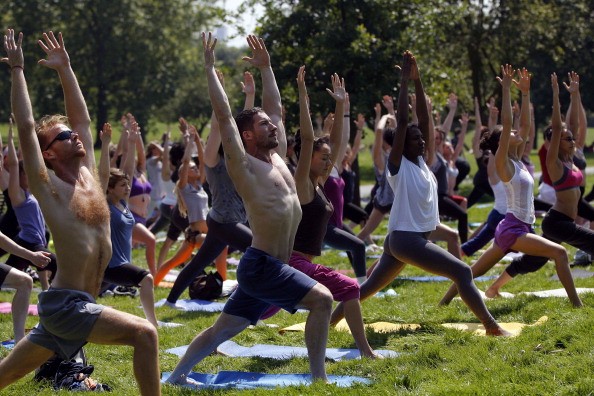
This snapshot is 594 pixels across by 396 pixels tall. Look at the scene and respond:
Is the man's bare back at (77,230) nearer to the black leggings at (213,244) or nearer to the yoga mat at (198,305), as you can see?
the black leggings at (213,244)

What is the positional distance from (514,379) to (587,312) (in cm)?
214

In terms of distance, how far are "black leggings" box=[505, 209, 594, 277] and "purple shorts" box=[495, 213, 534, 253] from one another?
0.55m

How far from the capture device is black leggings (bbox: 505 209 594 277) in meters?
9.64

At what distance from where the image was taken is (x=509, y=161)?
912 centimetres

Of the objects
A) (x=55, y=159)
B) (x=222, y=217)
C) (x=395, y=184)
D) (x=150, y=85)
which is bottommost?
(x=150, y=85)

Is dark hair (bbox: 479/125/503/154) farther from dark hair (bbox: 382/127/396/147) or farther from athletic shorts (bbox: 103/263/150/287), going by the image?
athletic shorts (bbox: 103/263/150/287)

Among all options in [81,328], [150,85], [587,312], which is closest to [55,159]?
[81,328]

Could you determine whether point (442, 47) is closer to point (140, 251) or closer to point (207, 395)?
point (140, 251)

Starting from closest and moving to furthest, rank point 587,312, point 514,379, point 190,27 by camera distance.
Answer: point 514,379
point 587,312
point 190,27

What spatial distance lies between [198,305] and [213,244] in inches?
51.7

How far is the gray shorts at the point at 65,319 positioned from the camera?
17.5ft

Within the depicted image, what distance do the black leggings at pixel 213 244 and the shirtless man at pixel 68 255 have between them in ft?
12.4

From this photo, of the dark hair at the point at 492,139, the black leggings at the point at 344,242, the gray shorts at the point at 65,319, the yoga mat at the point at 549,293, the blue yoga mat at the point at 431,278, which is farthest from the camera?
the blue yoga mat at the point at 431,278

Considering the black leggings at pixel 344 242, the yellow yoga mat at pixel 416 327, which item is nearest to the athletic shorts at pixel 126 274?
the yellow yoga mat at pixel 416 327
